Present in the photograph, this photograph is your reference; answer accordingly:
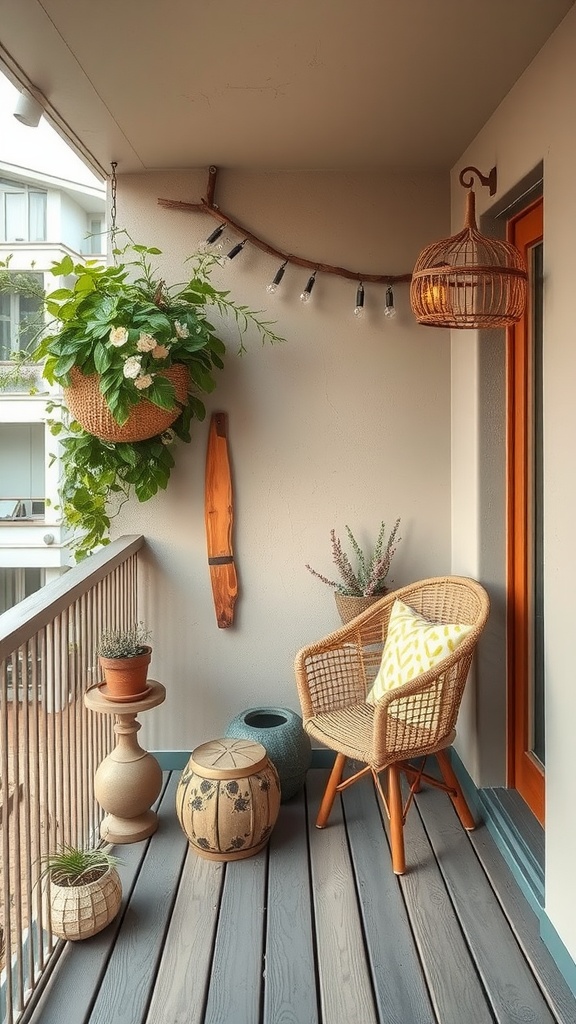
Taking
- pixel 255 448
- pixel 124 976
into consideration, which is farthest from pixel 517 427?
pixel 124 976

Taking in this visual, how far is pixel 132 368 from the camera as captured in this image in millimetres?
2652

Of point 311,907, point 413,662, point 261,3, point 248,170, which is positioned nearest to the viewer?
point 261,3

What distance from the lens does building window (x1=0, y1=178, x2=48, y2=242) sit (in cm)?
769

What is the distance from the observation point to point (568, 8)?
199 cm

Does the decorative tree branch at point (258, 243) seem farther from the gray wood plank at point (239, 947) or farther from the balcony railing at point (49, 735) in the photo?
the gray wood plank at point (239, 947)

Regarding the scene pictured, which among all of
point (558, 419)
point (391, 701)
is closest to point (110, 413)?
point (391, 701)

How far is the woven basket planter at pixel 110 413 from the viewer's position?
280 cm

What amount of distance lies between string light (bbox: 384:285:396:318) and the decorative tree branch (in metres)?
0.05

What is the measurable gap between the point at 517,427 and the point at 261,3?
5.23ft

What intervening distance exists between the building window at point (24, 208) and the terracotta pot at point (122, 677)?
20.0 feet

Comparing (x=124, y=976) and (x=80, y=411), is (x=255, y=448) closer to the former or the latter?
(x=80, y=411)

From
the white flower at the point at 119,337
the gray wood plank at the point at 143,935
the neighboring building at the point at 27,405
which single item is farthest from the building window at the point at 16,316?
the gray wood plank at the point at 143,935

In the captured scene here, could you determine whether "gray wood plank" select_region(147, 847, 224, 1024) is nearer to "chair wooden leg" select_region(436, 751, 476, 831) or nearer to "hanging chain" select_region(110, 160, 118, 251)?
"chair wooden leg" select_region(436, 751, 476, 831)

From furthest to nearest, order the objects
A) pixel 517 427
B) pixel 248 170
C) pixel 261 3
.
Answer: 1. pixel 248 170
2. pixel 517 427
3. pixel 261 3
